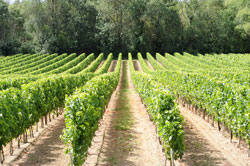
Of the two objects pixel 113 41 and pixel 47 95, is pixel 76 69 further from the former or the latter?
pixel 47 95

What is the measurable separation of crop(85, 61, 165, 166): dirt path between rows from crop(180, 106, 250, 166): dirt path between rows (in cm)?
129

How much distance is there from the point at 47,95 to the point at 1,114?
5499mm

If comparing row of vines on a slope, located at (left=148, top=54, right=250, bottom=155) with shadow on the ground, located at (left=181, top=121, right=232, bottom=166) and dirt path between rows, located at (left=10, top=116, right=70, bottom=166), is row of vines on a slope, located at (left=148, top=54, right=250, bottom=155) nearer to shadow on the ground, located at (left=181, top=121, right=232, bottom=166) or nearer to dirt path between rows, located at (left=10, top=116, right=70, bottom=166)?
shadow on the ground, located at (left=181, top=121, right=232, bottom=166)

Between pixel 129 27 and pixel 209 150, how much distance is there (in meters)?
54.8

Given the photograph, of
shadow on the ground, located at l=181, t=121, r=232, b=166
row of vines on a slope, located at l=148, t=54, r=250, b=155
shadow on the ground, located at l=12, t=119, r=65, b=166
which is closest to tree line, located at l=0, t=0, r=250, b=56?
row of vines on a slope, located at l=148, t=54, r=250, b=155

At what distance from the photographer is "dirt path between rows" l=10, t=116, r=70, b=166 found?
943cm

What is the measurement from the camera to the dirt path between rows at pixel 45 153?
9.43 m

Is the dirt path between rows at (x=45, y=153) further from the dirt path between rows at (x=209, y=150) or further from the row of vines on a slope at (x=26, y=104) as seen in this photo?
the dirt path between rows at (x=209, y=150)

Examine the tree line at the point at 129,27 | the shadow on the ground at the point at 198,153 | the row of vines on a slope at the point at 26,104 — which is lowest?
the shadow on the ground at the point at 198,153

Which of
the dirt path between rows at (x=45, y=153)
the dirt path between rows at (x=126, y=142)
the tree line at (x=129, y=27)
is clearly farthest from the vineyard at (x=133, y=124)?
the tree line at (x=129, y=27)

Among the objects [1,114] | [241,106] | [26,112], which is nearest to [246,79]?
[241,106]

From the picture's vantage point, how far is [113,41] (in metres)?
62.7

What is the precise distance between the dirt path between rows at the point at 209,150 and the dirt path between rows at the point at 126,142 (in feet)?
4.24

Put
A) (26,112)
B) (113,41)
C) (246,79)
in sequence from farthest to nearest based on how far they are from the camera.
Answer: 1. (113,41)
2. (246,79)
3. (26,112)
